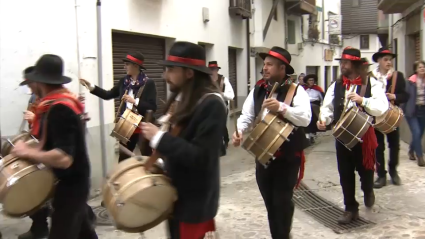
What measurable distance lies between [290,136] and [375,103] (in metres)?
1.24

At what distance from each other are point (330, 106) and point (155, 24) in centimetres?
417

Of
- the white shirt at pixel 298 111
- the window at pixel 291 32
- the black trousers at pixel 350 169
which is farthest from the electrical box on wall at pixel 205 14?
the window at pixel 291 32

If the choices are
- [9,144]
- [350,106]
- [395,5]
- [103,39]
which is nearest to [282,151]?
[350,106]

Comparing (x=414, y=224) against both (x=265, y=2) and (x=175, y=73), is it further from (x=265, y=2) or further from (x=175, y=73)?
(x=265, y=2)

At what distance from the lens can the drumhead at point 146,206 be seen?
2427 millimetres

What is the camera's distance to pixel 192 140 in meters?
2.46

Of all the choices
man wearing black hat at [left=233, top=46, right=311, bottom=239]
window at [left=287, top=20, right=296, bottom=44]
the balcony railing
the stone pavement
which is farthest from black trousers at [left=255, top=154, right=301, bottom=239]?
window at [left=287, top=20, right=296, bottom=44]

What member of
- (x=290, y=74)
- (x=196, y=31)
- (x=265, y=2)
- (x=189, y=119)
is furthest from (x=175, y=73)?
(x=265, y=2)

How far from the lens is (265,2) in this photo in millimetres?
15234

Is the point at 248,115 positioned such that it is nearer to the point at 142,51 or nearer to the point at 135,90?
the point at 135,90

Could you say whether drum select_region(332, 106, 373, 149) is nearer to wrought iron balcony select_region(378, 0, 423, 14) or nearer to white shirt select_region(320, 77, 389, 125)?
white shirt select_region(320, 77, 389, 125)

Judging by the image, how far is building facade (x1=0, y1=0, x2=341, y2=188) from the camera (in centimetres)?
541

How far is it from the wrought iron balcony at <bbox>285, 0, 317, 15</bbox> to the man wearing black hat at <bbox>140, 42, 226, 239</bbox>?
15717 millimetres

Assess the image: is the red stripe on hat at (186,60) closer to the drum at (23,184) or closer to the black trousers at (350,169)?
the drum at (23,184)
